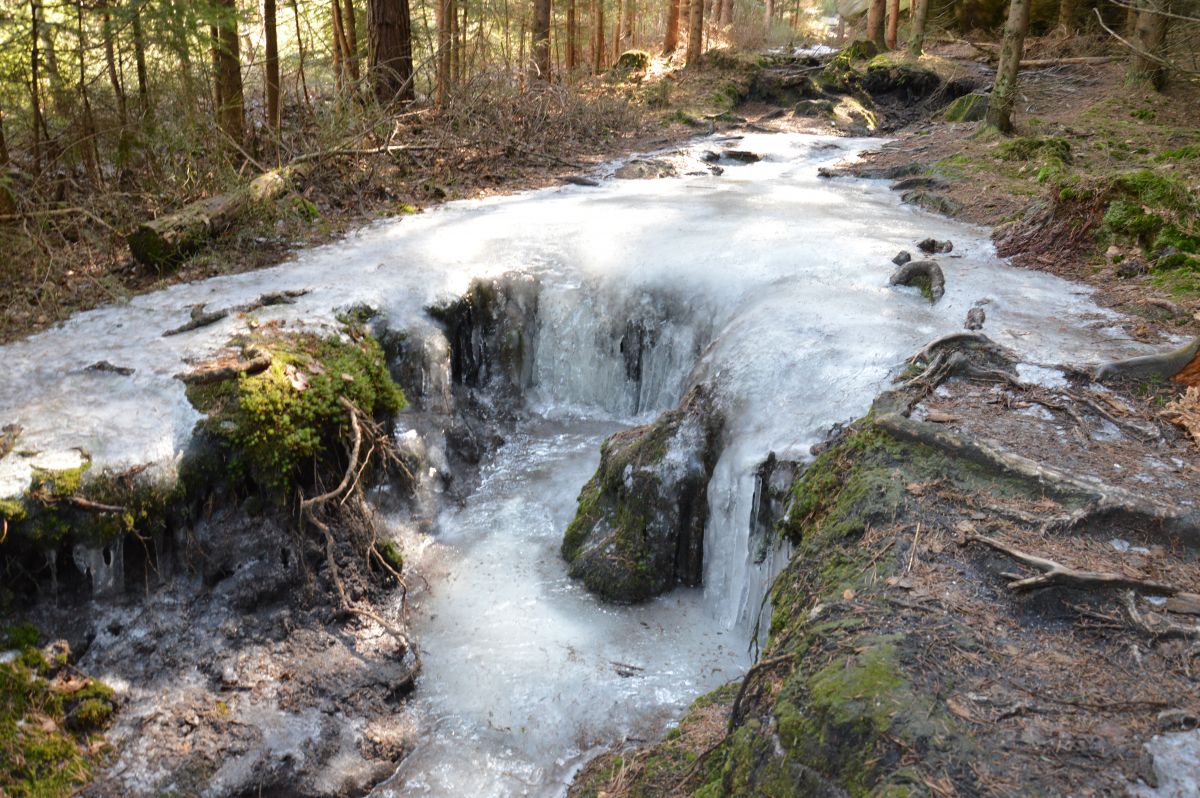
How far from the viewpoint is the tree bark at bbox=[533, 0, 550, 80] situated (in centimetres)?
1466

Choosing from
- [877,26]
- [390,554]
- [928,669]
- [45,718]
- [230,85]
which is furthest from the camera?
[877,26]

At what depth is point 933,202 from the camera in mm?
10719

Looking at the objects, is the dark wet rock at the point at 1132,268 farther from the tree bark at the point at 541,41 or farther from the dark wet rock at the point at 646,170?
the tree bark at the point at 541,41

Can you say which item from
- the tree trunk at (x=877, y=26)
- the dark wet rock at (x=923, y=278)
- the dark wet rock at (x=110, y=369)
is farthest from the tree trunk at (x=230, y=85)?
the tree trunk at (x=877, y=26)

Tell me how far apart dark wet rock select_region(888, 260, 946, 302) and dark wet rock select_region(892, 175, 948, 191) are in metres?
5.26

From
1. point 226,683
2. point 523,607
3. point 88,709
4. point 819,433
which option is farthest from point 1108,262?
point 88,709

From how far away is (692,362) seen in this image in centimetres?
771

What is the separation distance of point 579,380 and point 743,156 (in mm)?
8497

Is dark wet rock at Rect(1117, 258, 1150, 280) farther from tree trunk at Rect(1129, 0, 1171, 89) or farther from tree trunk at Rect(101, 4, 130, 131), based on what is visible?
tree trunk at Rect(101, 4, 130, 131)

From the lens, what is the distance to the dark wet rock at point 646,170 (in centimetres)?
1334

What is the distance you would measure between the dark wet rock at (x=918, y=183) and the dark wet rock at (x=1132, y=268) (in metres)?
4.66

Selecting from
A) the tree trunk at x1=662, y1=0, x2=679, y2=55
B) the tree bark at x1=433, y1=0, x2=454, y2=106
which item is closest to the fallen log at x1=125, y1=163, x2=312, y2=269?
the tree bark at x1=433, y1=0, x2=454, y2=106

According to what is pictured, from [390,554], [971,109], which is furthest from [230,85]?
[971,109]

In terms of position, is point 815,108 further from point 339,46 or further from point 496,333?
point 496,333
